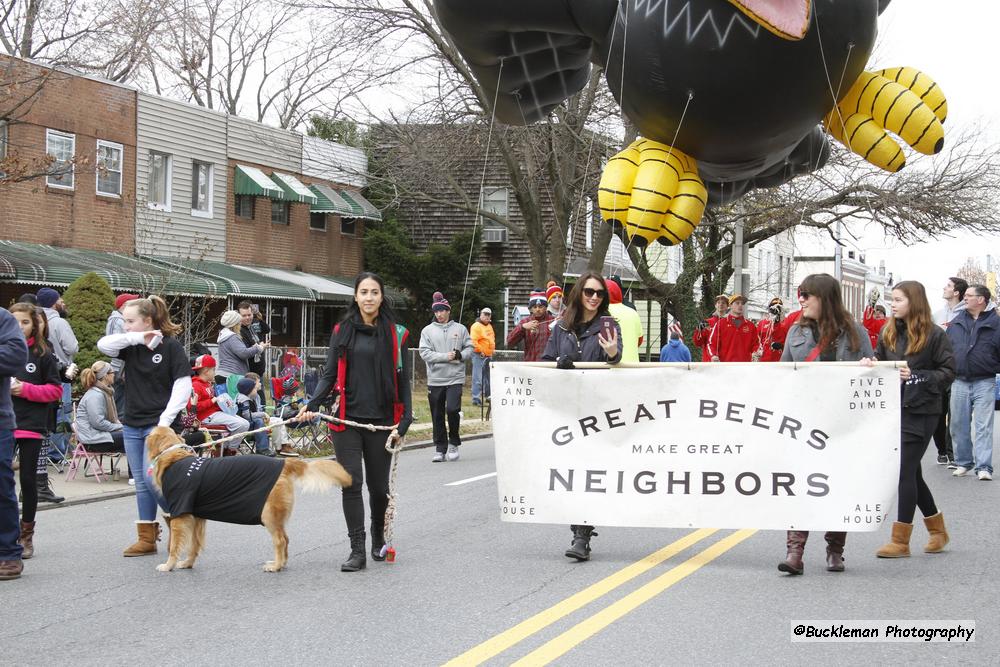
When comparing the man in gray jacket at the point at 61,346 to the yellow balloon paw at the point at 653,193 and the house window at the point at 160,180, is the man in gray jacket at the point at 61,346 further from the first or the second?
the house window at the point at 160,180

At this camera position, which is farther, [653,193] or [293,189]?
[293,189]

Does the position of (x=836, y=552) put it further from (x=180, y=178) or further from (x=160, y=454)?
(x=180, y=178)

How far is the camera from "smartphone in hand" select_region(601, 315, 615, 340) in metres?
7.16

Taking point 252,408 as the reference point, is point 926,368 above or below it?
above

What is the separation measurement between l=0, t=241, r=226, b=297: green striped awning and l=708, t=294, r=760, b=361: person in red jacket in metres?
9.73

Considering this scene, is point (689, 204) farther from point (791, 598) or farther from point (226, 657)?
point (226, 657)

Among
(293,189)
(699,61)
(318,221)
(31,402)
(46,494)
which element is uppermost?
(293,189)

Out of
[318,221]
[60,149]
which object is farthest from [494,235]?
[60,149]

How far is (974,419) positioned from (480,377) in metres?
11.3

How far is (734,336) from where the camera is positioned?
47.0 ft

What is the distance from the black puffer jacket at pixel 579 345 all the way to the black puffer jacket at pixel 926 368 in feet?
6.32

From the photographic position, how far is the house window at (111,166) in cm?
2480

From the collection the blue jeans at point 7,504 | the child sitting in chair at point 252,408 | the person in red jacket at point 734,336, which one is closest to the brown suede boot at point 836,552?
the blue jeans at point 7,504

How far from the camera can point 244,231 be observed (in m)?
29.3
